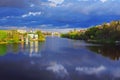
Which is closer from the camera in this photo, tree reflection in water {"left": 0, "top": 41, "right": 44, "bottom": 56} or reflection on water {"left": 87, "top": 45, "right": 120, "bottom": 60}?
reflection on water {"left": 87, "top": 45, "right": 120, "bottom": 60}

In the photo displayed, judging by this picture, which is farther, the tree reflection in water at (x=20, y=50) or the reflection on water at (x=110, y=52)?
the tree reflection in water at (x=20, y=50)

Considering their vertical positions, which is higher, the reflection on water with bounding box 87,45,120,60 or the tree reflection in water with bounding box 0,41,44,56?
the tree reflection in water with bounding box 0,41,44,56

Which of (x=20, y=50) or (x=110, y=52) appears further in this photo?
(x=20, y=50)

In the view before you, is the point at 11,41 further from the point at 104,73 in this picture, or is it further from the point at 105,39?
the point at 104,73

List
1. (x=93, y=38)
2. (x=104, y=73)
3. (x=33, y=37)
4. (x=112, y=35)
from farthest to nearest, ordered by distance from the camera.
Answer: (x=33, y=37) → (x=93, y=38) → (x=112, y=35) → (x=104, y=73)

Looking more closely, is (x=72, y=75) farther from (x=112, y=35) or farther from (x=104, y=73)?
(x=112, y=35)

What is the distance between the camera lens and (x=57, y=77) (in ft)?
49.7

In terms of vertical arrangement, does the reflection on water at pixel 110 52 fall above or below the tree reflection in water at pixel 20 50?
below

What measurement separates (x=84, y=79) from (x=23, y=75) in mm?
3601

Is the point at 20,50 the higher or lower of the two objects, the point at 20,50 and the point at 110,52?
the higher

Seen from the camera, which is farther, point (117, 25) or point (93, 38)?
point (93, 38)

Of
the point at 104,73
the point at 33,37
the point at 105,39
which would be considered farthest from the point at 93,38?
the point at 104,73

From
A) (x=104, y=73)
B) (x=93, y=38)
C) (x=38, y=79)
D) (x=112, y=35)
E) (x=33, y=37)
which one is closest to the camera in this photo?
(x=38, y=79)

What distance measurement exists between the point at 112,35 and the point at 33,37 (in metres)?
27.4
